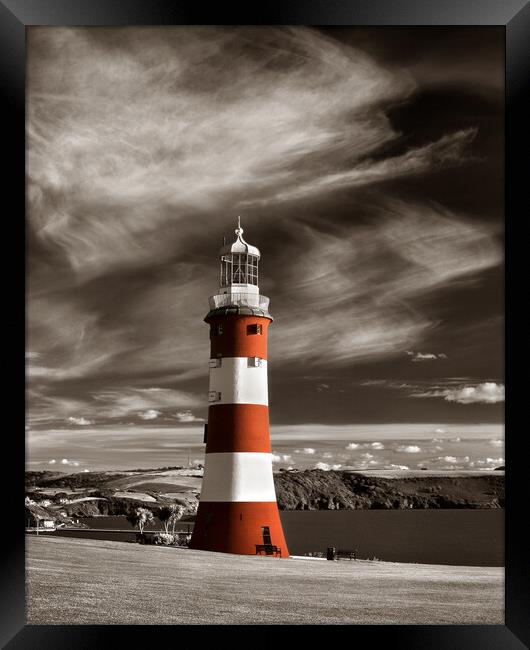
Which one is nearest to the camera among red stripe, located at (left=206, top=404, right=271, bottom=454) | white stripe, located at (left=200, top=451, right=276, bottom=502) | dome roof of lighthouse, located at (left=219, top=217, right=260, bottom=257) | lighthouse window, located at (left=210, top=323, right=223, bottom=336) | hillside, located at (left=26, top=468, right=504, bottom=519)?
dome roof of lighthouse, located at (left=219, top=217, right=260, bottom=257)

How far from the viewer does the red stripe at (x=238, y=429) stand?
11.4 m

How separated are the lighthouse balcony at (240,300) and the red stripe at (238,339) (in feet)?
0.72

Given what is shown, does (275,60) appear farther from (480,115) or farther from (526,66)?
(526,66)

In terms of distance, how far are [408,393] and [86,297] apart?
4553 millimetres

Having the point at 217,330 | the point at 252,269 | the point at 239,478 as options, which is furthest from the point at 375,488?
the point at 252,269

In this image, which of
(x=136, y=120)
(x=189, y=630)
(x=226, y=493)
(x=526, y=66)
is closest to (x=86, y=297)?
(x=136, y=120)

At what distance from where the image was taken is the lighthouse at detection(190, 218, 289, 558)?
11242 millimetres

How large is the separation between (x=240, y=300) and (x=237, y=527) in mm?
3270

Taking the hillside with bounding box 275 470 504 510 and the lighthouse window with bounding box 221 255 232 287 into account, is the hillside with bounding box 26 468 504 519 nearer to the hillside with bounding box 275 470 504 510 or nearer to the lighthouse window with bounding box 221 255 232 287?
the hillside with bounding box 275 470 504 510

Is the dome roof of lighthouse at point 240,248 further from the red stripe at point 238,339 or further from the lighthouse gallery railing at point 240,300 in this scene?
the red stripe at point 238,339

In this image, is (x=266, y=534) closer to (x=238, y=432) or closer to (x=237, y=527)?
(x=237, y=527)

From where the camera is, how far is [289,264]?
11.6 m

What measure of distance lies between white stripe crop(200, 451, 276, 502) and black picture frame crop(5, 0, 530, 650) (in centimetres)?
485

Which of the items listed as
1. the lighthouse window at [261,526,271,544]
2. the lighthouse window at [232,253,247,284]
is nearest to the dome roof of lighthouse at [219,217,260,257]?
the lighthouse window at [232,253,247,284]
